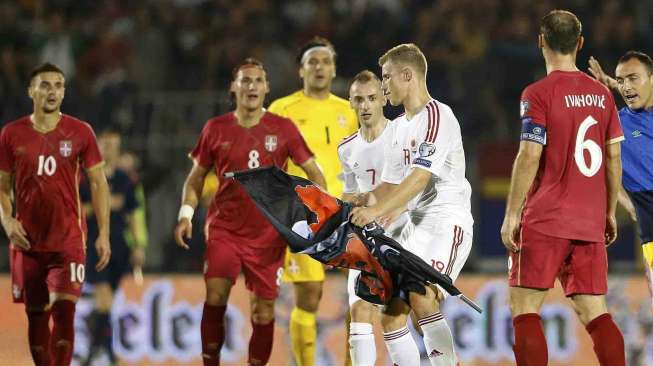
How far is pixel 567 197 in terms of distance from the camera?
6.46 m

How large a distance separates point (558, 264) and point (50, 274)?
11.7 ft

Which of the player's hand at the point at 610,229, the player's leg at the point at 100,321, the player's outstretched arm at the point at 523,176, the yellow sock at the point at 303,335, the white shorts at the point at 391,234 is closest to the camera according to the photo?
the player's outstretched arm at the point at 523,176

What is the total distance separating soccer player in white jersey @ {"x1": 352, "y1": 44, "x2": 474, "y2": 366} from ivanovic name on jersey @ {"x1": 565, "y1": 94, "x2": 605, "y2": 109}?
0.70 metres

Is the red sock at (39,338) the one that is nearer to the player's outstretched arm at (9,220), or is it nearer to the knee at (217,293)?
the player's outstretched arm at (9,220)

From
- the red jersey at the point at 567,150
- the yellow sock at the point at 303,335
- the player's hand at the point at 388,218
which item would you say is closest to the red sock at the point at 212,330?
the yellow sock at the point at 303,335

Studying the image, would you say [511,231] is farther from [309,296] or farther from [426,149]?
[309,296]

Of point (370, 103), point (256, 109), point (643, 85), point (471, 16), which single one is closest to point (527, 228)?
point (643, 85)

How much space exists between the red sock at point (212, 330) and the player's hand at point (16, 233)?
1299 mm

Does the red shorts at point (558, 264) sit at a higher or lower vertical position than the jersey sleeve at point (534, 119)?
lower

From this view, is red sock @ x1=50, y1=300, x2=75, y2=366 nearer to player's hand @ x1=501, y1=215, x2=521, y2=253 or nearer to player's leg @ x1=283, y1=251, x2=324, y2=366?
player's leg @ x1=283, y1=251, x2=324, y2=366

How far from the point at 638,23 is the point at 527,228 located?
8.25 m

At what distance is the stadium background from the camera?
10797 mm

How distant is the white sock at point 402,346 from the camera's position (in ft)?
22.6

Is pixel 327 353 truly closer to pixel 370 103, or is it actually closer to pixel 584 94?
pixel 370 103
